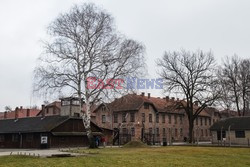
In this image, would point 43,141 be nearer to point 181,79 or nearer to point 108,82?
point 108,82

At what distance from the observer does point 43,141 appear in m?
40.2

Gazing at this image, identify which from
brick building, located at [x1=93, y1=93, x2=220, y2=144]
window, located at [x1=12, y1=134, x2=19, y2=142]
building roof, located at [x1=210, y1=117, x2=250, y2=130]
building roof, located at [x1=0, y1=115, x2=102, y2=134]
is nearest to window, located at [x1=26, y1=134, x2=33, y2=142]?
building roof, located at [x1=0, y1=115, x2=102, y2=134]

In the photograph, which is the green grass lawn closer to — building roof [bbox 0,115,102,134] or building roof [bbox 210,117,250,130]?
building roof [bbox 0,115,102,134]

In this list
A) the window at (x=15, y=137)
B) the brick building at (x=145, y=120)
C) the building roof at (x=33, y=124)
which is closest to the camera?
the building roof at (x=33, y=124)

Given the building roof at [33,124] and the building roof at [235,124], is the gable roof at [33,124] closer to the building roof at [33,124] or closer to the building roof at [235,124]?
the building roof at [33,124]

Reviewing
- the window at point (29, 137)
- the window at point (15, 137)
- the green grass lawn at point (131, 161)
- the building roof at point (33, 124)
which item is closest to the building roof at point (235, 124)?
the building roof at point (33, 124)

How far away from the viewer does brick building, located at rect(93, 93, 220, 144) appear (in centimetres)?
5525

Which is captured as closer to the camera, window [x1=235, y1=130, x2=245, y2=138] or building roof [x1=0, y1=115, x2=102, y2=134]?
building roof [x1=0, y1=115, x2=102, y2=134]

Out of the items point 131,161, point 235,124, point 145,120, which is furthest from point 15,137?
point 235,124

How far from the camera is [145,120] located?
57.4 metres

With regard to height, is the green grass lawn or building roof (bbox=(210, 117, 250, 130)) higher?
building roof (bbox=(210, 117, 250, 130))

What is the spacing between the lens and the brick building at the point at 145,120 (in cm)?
5525

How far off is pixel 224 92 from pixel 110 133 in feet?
63.4

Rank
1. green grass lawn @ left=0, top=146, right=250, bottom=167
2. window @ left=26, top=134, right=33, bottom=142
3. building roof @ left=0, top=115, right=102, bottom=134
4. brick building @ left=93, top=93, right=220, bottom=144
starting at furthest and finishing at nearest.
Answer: brick building @ left=93, top=93, right=220, bottom=144, window @ left=26, top=134, right=33, bottom=142, building roof @ left=0, top=115, right=102, bottom=134, green grass lawn @ left=0, top=146, right=250, bottom=167
